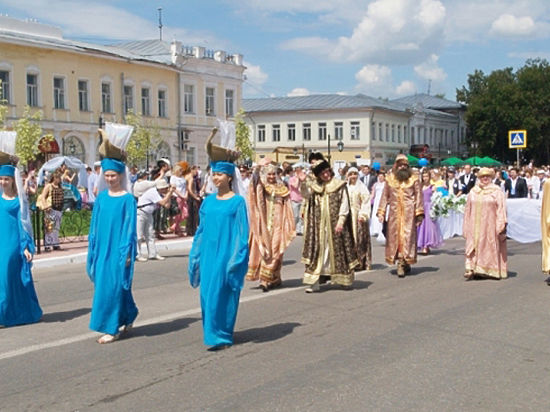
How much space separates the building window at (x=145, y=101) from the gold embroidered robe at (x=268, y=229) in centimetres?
3793

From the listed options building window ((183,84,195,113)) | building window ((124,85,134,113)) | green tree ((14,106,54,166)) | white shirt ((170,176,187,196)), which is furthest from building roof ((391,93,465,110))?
white shirt ((170,176,187,196))

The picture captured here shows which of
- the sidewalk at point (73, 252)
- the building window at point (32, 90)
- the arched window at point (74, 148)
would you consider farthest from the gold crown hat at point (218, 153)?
the arched window at point (74, 148)

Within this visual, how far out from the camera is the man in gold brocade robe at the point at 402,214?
38.5ft

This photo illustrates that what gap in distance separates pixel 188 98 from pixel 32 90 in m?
13.2

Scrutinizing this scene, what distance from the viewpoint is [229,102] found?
5450 centimetres

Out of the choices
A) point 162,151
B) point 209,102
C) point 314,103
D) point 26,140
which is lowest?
point 162,151

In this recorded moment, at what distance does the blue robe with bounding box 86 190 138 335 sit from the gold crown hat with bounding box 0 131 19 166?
5.20 ft

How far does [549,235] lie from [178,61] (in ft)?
136

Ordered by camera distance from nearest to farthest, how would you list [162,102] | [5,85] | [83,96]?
[5,85] → [83,96] → [162,102]

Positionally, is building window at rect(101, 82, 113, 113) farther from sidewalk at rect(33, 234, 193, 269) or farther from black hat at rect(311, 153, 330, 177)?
black hat at rect(311, 153, 330, 177)

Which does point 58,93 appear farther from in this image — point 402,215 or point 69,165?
point 402,215

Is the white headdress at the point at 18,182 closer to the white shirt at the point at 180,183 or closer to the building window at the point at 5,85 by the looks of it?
the white shirt at the point at 180,183

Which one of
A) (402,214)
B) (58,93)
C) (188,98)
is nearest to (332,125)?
(188,98)

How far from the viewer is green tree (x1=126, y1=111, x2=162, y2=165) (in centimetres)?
4116
